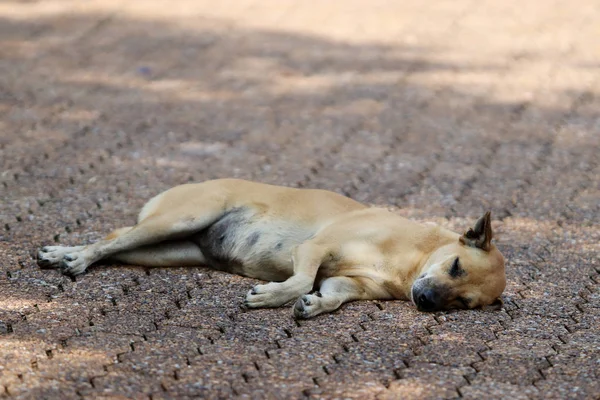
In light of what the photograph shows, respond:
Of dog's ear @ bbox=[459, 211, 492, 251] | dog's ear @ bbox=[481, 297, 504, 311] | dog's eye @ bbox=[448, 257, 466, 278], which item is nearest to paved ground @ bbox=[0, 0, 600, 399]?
dog's ear @ bbox=[481, 297, 504, 311]

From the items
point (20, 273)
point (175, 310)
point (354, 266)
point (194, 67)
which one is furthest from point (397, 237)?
point (194, 67)

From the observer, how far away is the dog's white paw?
18.4 ft

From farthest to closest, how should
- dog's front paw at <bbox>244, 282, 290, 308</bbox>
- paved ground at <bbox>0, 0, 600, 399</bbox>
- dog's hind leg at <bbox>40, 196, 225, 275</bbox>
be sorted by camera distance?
1. dog's hind leg at <bbox>40, 196, 225, 275</bbox>
2. dog's front paw at <bbox>244, 282, 290, 308</bbox>
3. paved ground at <bbox>0, 0, 600, 399</bbox>

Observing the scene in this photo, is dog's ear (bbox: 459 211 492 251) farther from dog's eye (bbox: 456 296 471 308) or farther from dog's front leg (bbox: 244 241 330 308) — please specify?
dog's front leg (bbox: 244 241 330 308)

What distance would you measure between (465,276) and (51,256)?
2332 mm

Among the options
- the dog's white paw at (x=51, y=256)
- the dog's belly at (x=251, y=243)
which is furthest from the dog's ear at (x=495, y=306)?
the dog's white paw at (x=51, y=256)

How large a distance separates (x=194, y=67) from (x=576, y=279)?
18.3 feet

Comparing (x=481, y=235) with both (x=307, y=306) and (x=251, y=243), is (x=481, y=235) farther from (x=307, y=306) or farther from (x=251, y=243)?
(x=251, y=243)

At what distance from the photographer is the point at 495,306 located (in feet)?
17.6

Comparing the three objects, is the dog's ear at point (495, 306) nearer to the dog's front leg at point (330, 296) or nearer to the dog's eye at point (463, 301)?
the dog's eye at point (463, 301)

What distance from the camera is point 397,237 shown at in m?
5.53

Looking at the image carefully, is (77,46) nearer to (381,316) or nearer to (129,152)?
(129,152)

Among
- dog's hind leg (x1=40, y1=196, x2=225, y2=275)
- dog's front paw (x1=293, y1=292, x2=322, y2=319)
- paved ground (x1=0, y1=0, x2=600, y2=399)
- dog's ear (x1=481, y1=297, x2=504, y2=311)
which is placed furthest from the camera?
dog's hind leg (x1=40, y1=196, x2=225, y2=275)

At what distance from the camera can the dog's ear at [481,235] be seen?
5.25 m
